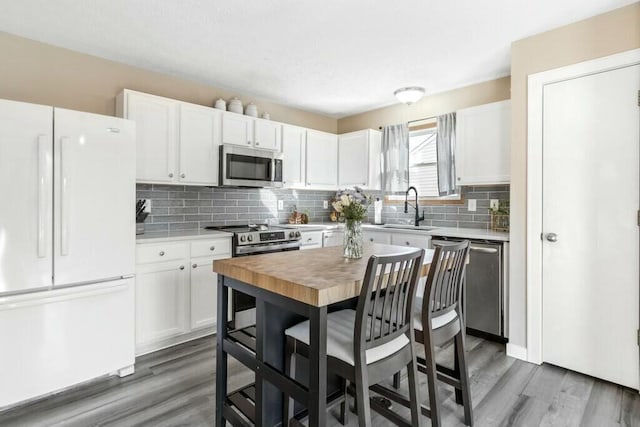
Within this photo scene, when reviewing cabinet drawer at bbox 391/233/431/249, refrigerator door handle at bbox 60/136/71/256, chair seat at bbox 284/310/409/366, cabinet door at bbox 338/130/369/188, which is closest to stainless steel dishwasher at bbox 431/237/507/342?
cabinet drawer at bbox 391/233/431/249

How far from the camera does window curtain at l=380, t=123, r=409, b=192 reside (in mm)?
4207

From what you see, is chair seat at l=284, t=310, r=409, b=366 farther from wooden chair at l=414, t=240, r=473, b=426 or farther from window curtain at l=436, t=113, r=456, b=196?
window curtain at l=436, t=113, r=456, b=196

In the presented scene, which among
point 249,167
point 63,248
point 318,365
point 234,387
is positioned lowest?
point 234,387

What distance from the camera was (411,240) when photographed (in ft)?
11.4

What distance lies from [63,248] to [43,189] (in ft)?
1.25

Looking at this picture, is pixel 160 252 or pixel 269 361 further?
pixel 160 252

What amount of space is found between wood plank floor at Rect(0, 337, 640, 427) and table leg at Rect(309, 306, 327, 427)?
75 centimetres

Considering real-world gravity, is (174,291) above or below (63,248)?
below

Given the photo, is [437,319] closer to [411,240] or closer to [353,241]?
[353,241]

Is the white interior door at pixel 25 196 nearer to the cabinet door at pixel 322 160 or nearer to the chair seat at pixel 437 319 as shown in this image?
the chair seat at pixel 437 319

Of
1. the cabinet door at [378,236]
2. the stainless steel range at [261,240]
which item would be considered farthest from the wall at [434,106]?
the stainless steel range at [261,240]

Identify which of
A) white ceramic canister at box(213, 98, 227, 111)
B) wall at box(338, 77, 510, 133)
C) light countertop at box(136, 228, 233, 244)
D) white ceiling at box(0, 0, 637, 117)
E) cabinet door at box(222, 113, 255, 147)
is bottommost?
light countertop at box(136, 228, 233, 244)

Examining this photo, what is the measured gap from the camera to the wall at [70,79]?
8.57 ft

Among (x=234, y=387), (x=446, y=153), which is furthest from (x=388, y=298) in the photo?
(x=446, y=153)
